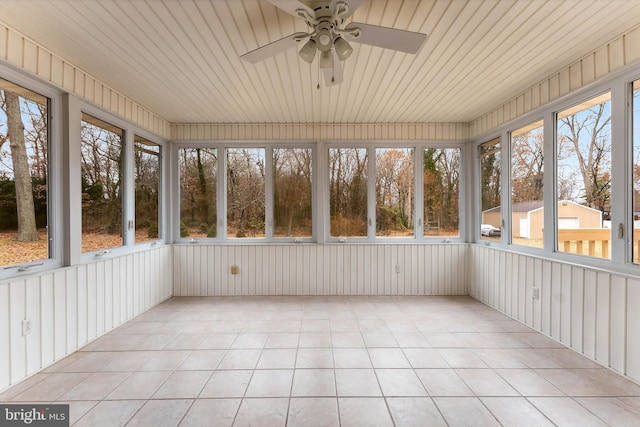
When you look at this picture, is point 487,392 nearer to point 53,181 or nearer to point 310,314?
point 310,314

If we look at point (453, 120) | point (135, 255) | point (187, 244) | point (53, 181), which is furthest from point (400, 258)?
point (53, 181)

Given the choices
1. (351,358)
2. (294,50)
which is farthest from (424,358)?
(294,50)

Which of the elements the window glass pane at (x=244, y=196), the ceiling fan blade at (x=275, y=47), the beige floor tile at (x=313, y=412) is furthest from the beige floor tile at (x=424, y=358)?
the window glass pane at (x=244, y=196)

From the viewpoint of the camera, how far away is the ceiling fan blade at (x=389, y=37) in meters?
1.97

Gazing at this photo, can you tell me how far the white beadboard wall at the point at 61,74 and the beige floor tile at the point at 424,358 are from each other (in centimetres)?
399

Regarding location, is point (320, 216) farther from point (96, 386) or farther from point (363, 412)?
point (96, 386)

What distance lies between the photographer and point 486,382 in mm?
2402

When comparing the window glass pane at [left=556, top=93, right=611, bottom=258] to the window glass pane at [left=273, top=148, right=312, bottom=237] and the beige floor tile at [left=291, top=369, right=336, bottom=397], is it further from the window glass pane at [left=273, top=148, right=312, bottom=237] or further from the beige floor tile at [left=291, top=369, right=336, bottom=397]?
the window glass pane at [left=273, top=148, right=312, bottom=237]

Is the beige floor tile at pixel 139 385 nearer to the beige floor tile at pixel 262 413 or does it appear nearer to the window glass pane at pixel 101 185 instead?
the beige floor tile at pixel 262 413

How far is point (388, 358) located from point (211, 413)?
1.51 m

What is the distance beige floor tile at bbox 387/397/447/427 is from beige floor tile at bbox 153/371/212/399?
1391 millimetres

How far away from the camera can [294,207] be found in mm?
5078

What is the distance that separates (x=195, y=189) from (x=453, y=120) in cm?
419

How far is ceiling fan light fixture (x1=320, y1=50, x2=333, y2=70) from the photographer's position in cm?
226
